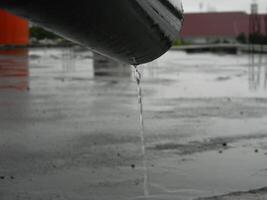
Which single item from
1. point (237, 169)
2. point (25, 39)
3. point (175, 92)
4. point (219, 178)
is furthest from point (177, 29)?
point (25, 39)

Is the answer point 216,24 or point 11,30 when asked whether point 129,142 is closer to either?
point 11,30

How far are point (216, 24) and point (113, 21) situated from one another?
85.8m

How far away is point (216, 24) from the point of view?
8744 cm

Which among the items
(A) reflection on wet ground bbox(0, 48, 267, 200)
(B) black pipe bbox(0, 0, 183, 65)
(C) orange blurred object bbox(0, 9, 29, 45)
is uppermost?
(C) orange blurred object bbox(0, 9, 29, 45)

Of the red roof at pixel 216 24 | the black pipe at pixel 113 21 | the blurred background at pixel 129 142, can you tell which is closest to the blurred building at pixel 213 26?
the red roof at pixel 216 24

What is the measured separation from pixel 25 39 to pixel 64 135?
157ft

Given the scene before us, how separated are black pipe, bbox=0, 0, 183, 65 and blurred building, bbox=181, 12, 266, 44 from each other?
263 ft

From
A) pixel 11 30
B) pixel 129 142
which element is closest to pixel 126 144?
pixel 129 142

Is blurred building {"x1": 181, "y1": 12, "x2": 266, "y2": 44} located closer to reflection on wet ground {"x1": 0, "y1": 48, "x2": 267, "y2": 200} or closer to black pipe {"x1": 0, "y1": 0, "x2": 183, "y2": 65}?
reflection on wet ground {"x1": 0, "y1": 48, "x2": 267, "y2": 200}

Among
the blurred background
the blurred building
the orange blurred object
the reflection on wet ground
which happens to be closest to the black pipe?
the blurred background

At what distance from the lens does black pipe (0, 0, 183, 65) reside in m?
2.71

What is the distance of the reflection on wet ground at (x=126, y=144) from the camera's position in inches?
221

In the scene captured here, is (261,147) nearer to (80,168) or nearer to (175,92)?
(80,168)

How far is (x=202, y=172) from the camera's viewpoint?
618 centimetres
